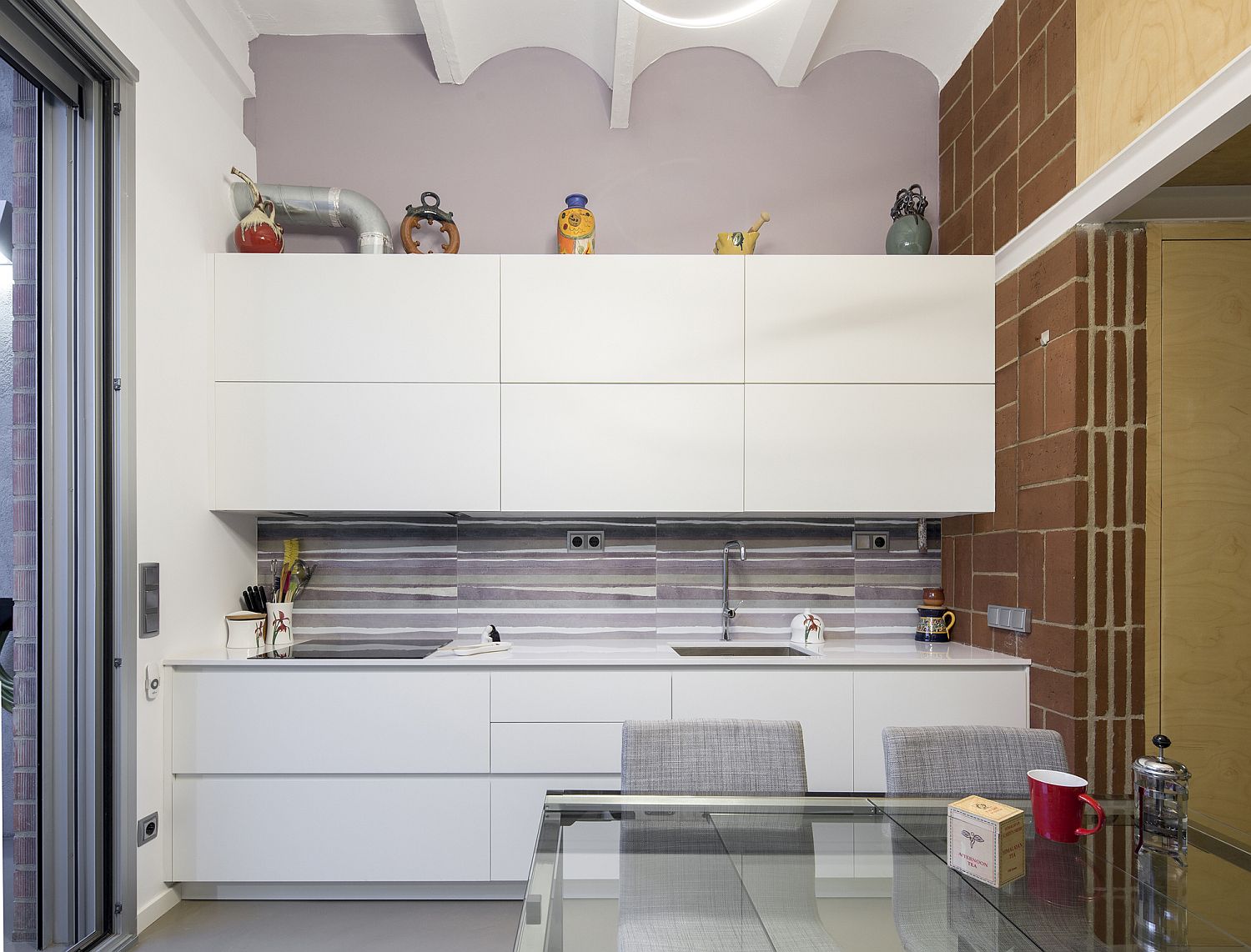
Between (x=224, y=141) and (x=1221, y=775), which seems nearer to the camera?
(x=1221, y=775)

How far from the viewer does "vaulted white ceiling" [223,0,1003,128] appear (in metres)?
3.00

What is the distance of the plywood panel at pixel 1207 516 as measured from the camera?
2.40 meters

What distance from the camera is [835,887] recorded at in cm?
124

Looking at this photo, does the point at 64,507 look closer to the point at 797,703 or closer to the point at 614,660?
the point at 614,660

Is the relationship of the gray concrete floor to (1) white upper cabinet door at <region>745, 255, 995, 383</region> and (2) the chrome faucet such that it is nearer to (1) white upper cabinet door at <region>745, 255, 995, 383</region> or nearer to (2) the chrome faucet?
(2) the chrome faucet

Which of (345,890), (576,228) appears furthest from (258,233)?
(345,890)

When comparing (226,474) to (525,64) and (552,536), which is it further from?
(525,64)

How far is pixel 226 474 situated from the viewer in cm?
288

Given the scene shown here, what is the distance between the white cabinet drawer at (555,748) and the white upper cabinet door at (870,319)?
1.34 metres

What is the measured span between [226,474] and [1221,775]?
330 cm

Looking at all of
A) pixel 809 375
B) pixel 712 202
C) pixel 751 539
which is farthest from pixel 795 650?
pixel 712 202

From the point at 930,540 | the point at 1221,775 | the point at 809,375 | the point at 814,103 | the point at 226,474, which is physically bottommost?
the point at 1221,775

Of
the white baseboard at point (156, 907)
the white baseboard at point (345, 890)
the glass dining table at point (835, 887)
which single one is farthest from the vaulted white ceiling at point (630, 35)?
the white baseboard at point (156, 907)

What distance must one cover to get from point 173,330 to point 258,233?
1.68 feet
